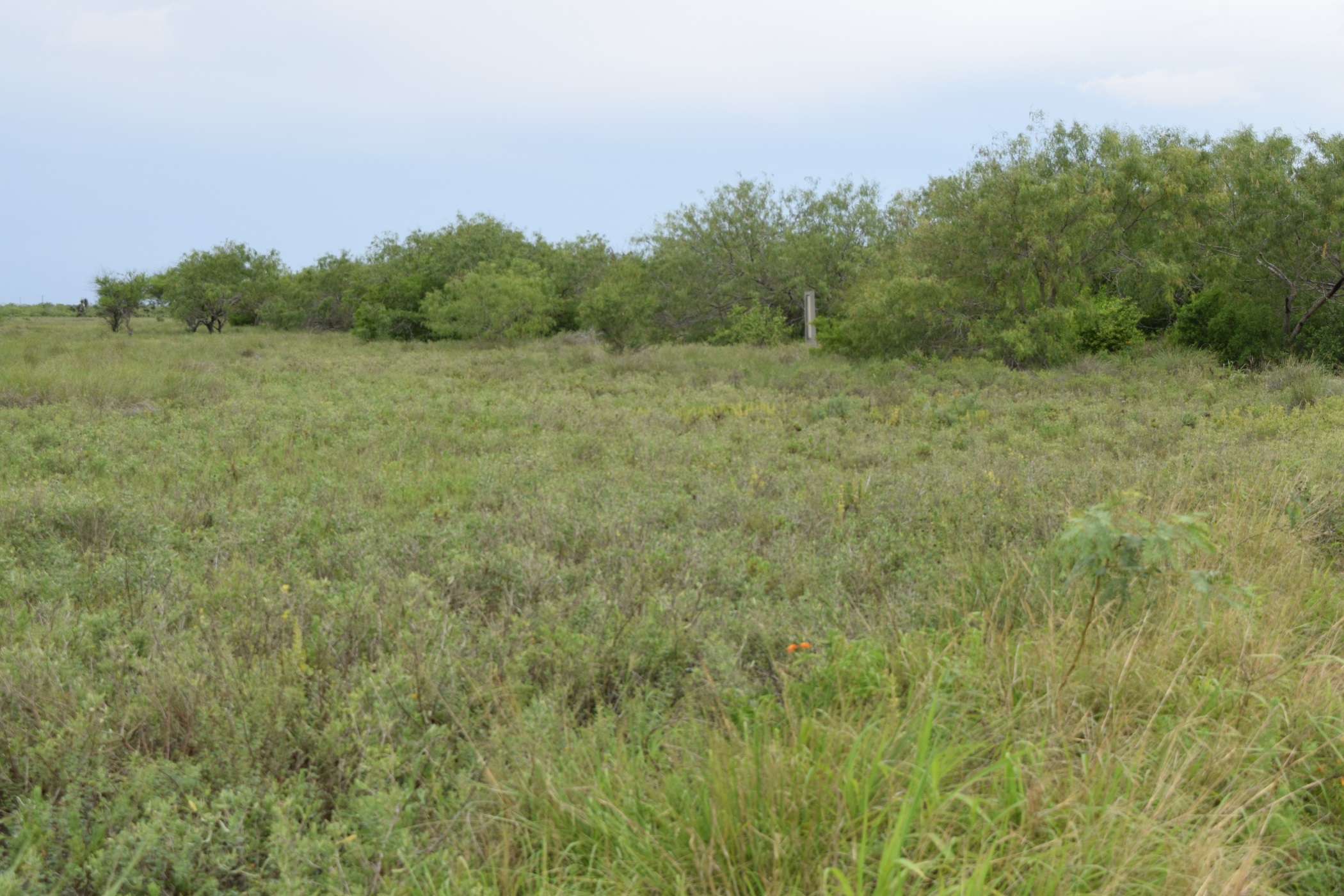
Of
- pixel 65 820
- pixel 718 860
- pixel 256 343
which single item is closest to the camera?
pixel 718 860

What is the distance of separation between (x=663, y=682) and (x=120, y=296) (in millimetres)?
47772

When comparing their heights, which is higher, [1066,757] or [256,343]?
[256,343]

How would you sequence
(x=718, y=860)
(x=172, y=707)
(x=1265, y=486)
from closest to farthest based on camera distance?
(x=718, y=860) → (x=172, y=707) → (x=1265, y=486)

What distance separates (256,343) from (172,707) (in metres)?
27.6

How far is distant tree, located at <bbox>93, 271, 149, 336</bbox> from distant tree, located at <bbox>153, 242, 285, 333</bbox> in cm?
72

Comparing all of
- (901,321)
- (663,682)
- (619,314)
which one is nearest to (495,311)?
(619,314)

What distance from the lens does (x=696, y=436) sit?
1057 centimetres

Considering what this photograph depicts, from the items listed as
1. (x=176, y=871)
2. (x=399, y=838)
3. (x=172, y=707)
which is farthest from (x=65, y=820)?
(x=399, y=838)

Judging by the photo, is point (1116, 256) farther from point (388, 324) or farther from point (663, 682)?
point (388, 324)

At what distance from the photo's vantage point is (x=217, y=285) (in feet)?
140

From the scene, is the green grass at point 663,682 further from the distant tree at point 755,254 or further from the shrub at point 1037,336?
the distant tree at point 755,254

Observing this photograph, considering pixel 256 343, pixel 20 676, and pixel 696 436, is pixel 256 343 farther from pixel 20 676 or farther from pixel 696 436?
pixel 20 676

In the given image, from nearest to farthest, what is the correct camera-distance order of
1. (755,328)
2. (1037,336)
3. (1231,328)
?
(1037,336) → (1231,328) → (755,328)

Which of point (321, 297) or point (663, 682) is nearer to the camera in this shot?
point (663, 682)
